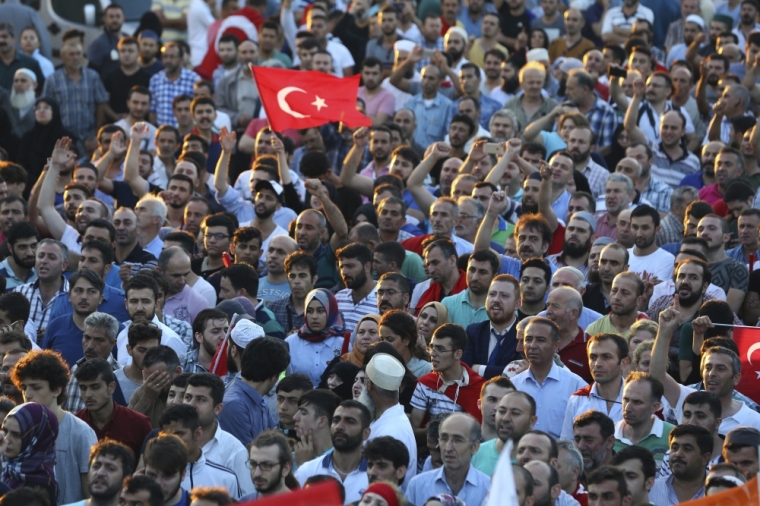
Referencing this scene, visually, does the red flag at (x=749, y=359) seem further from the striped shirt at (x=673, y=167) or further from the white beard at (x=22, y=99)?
the white beard at (x=22, y=99)

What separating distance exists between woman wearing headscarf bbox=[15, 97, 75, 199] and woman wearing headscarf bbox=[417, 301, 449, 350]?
6.42 m

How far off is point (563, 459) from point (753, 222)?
458cm

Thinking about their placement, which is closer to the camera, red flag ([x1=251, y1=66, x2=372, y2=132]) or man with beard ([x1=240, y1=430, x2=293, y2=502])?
man with beard ([x1=240, y1=430, x2=293, y2=502])

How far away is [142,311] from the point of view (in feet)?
33.2

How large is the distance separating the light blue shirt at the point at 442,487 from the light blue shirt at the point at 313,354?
198 centimetres

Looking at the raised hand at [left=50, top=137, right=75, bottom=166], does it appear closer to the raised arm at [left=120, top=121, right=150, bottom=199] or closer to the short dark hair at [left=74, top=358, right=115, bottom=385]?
the raised arm at [left=120, top=121, right=150, bottom=199]

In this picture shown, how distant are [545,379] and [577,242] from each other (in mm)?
2523

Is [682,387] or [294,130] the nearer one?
[682,387]

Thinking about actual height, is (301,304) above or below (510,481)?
below

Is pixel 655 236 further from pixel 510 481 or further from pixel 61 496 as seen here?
pixel 510 481

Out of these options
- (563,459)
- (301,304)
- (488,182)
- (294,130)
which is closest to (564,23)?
(294,130)

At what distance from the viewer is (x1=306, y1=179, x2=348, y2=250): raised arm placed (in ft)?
40.5

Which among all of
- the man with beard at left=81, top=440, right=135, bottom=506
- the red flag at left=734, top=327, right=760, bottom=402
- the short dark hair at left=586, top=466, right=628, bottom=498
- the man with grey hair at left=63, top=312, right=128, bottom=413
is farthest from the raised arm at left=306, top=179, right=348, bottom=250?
the short dark hair at left=586, top=466, right=628, bottom=498

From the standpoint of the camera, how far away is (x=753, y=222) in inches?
475
